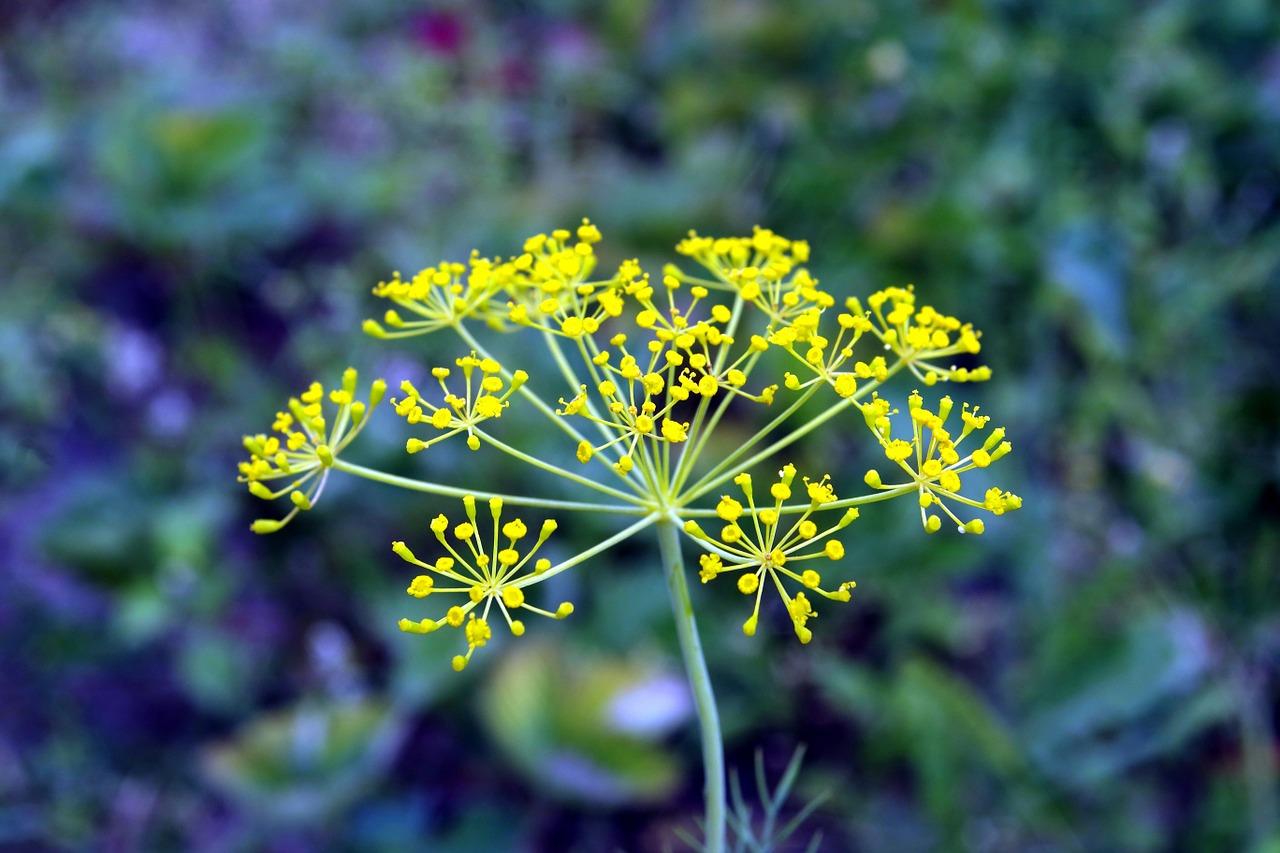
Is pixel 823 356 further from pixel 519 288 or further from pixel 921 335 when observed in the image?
pixel 519 288

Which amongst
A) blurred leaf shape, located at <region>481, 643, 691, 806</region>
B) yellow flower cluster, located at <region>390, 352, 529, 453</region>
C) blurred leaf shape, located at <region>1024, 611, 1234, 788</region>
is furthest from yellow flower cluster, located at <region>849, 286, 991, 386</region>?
blurred leaf shape, located at <region>1024, 611, 1234, 788</region>

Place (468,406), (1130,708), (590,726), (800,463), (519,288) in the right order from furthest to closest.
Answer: (800,463)
(1130,708)
(590,726)
(519,288)
(468,406)

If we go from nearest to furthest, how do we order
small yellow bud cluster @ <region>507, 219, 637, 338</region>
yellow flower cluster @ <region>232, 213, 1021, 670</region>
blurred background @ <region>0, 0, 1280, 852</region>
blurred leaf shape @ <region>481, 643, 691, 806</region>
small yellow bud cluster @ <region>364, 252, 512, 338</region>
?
1. yellow flower cluster @ <region>232, 213, 1021, 670</region>
2. small yellow bud cluster @ <region>507, 219, 637, 338</region>
3. small yellow bud cluster @ <region>364, 252, 512, 338</region>
4. blurred leaf shape @ <region>481, 643, 691, 806</region>
5. blurred background @ <region>0, 0, 1280, 852</region>

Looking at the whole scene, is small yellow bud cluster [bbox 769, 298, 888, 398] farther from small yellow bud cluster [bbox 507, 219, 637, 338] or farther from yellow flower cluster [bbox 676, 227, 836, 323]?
small yellow bud cluster [bbox 507, 219, 637, 338]

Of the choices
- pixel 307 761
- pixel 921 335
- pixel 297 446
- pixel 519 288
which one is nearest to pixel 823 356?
pixel 921 335

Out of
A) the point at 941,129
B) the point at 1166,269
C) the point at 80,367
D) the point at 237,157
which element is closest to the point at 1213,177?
the point at 1166,269

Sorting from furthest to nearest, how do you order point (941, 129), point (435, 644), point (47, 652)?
1. point (941, 129)
2. point (47, 652)
3. point (435, 644)

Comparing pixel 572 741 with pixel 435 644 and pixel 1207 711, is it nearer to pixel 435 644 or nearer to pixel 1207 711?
pixel 435 644

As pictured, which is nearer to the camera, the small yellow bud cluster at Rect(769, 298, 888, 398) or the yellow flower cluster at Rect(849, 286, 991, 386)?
the small yellow bud cluster at Rect(769, 298, 888, 398)

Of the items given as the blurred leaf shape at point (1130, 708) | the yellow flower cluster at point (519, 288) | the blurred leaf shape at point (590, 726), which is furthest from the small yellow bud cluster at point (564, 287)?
the blurred leaf shape at point (1130, 708)
